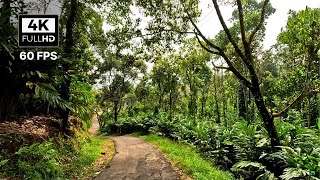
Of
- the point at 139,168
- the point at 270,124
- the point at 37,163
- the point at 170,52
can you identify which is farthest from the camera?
the point at 170,52

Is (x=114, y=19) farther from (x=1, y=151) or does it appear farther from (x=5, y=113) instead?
(x=1, y=151)

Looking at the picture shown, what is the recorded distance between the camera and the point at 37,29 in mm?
6410

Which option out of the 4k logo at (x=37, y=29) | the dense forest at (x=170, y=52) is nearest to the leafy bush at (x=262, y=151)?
the dense forest at (x=170, y=52)

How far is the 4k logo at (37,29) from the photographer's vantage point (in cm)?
641

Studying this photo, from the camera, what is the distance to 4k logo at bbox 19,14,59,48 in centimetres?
641

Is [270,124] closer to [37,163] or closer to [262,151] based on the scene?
[262,151]

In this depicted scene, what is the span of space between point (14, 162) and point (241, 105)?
56.5 ft

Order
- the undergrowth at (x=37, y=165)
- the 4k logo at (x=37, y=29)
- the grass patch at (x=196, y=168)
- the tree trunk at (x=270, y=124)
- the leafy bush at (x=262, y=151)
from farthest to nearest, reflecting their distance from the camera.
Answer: the tree trunk at (x=270, y=124)
the grass patch at (x=196, y=168)
the 4k logo at (x=37, y=29)
the leafy bush at (x=262, y=151)
the undergrowth at (x=37, y=165)

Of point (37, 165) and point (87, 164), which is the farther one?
point (87, 164)

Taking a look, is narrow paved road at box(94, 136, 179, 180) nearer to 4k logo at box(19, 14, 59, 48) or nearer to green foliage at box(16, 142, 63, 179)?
green foliage at box(16, 142, 63, 179)

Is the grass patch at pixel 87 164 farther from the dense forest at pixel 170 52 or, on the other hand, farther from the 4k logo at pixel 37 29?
the 4k logo at pixel 37 29

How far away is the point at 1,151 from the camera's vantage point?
588 cm

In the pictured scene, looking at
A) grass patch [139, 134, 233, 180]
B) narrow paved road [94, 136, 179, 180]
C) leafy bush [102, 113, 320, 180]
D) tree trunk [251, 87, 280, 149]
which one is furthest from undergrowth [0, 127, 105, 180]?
tree trunk [251, 87, 280, 149]

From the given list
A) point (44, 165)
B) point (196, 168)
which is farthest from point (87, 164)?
point (196, 168)
